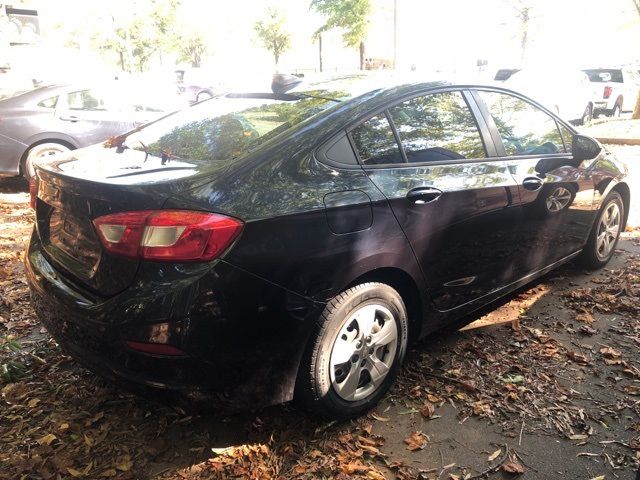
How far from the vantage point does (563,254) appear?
3.93 m

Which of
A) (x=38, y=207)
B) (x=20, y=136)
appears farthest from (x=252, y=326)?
(x=20, y=136)

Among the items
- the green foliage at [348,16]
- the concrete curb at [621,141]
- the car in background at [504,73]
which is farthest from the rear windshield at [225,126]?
the green foliage at [348,16]

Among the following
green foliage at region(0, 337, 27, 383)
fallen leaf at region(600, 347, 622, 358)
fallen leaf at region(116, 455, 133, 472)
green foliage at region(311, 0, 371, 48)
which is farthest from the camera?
green foliage at region(311, 0, 371, 48)

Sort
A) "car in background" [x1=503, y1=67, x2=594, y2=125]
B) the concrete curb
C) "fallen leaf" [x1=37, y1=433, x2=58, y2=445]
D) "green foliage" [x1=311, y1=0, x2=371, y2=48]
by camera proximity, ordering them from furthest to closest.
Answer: "green foliage" [x1=311, y1=0, x2=371, y2=48] < "car in background" [x1=503, y1=67, x2=594, y2=125] < the concrete curb < "fallen leaf" [x1=37, y1=433, x2=58, y2=445]

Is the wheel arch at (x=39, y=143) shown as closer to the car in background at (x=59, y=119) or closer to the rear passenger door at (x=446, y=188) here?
the car in background at (x=59, y=119)

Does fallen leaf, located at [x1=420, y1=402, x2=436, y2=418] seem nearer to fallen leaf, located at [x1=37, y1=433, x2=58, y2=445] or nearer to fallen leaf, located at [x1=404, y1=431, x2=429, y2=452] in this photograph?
fallen leaf, located at [x1=404, y1=431, x2=429, y2=452]

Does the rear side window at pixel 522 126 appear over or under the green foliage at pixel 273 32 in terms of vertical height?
under

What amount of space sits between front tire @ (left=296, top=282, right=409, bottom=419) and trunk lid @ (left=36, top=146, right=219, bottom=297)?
83 cm

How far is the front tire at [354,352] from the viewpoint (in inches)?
92.3

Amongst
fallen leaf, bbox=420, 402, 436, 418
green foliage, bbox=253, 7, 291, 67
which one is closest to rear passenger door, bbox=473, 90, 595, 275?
fallen leaf, bbox=420, 402, 436, 418

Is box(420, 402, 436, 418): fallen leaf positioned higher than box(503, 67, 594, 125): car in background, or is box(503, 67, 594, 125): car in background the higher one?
box(503, 67, 594, 125): car in background

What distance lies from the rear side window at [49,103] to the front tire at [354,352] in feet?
20.7

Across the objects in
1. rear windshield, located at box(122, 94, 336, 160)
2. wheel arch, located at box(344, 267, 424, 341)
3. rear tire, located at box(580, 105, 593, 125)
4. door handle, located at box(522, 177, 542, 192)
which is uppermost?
rear windshield, located at box(122, 94, 336, 160)

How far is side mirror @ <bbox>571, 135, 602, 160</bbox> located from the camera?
12.3ft
